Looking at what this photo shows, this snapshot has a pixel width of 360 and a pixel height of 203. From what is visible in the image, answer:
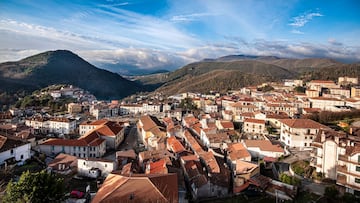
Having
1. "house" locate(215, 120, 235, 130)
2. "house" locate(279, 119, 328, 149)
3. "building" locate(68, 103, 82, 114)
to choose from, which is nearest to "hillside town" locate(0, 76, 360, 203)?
"house" locate(215, 120, 235, 130)

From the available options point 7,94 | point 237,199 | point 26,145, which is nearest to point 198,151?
point 237,199

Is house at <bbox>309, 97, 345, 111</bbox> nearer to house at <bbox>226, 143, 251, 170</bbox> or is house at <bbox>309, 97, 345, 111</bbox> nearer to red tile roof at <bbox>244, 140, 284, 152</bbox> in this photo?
red tile roof at <bbox>244, 140, 284, 152</bbox>

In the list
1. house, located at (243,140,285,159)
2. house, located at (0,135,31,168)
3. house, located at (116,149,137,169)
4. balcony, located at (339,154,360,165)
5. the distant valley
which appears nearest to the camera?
balcony, located at (339,154,360,165)

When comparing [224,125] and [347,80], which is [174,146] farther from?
[347,80]

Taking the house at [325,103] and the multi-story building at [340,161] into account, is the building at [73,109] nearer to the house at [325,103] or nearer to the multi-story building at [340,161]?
the house at [325,103]

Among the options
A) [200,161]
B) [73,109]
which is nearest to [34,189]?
[200,161]

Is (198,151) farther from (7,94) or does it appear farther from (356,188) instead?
(7,94)
